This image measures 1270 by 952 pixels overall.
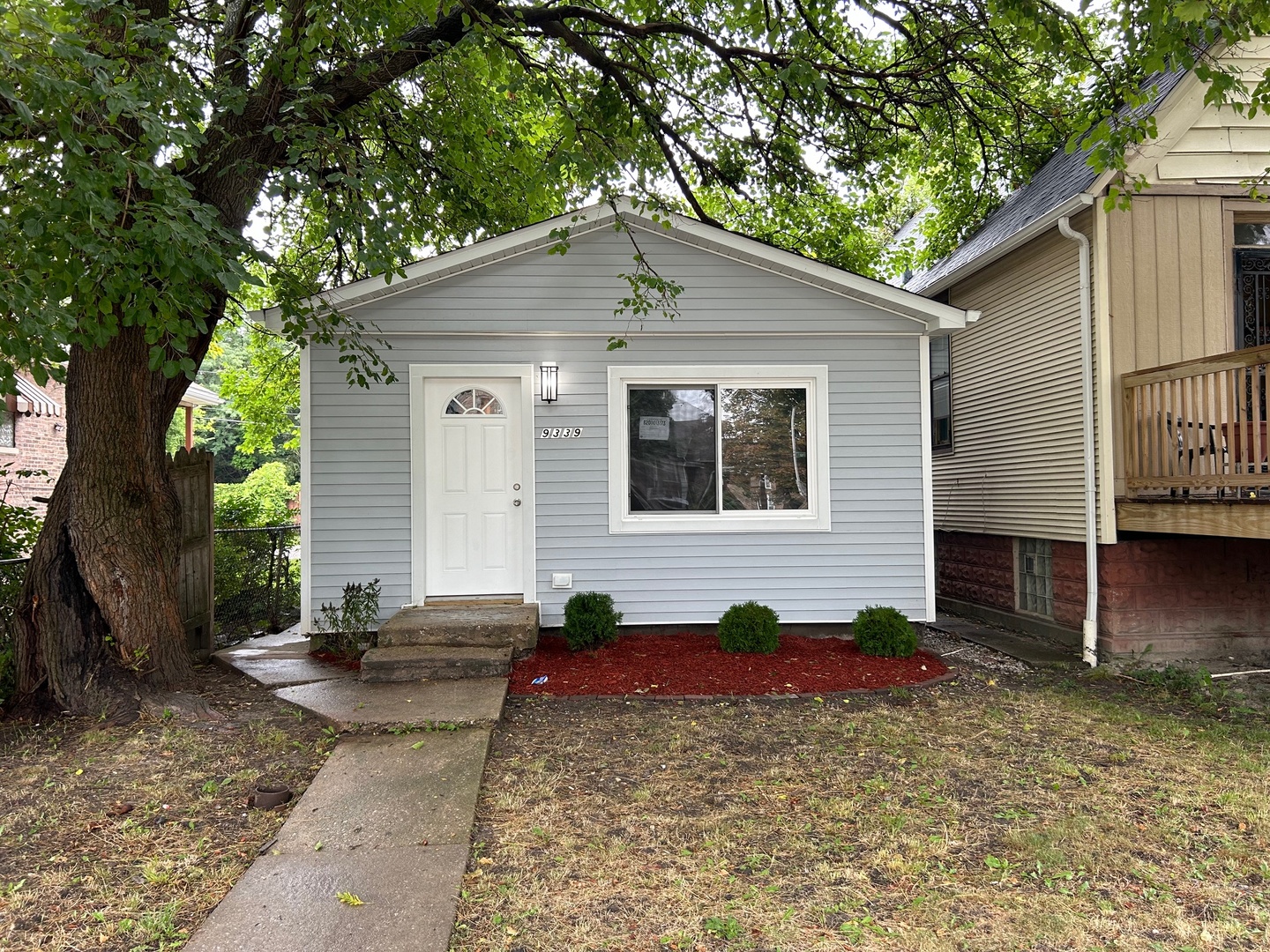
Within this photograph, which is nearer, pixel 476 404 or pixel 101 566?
pixel 101 566

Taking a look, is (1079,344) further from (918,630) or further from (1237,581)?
(918,630)

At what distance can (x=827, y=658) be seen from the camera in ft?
21.2

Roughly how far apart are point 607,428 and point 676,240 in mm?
1898

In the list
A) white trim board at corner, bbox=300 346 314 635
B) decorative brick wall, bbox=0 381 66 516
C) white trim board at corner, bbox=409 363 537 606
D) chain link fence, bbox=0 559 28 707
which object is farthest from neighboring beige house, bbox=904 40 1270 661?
decorative brick wall, bbox=0 381 66 516

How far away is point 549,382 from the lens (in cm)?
691

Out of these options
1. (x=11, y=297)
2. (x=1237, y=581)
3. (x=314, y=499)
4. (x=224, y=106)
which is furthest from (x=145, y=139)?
(x=1237, y=581)

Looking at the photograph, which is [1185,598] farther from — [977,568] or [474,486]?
[474,486]

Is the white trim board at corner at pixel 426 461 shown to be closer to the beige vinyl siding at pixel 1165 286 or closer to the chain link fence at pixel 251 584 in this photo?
the chain link fence at pixel 251 584

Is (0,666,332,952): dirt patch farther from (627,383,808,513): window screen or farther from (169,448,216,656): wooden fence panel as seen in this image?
(627,383,808,513): window screen

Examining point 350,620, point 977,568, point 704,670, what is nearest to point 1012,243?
point 977,568

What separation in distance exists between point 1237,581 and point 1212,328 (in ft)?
7.41

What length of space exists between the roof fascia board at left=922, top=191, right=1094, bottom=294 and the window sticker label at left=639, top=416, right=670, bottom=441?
386 cm

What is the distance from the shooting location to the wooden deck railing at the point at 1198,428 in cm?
533

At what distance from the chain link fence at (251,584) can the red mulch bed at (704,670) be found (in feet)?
11.4
